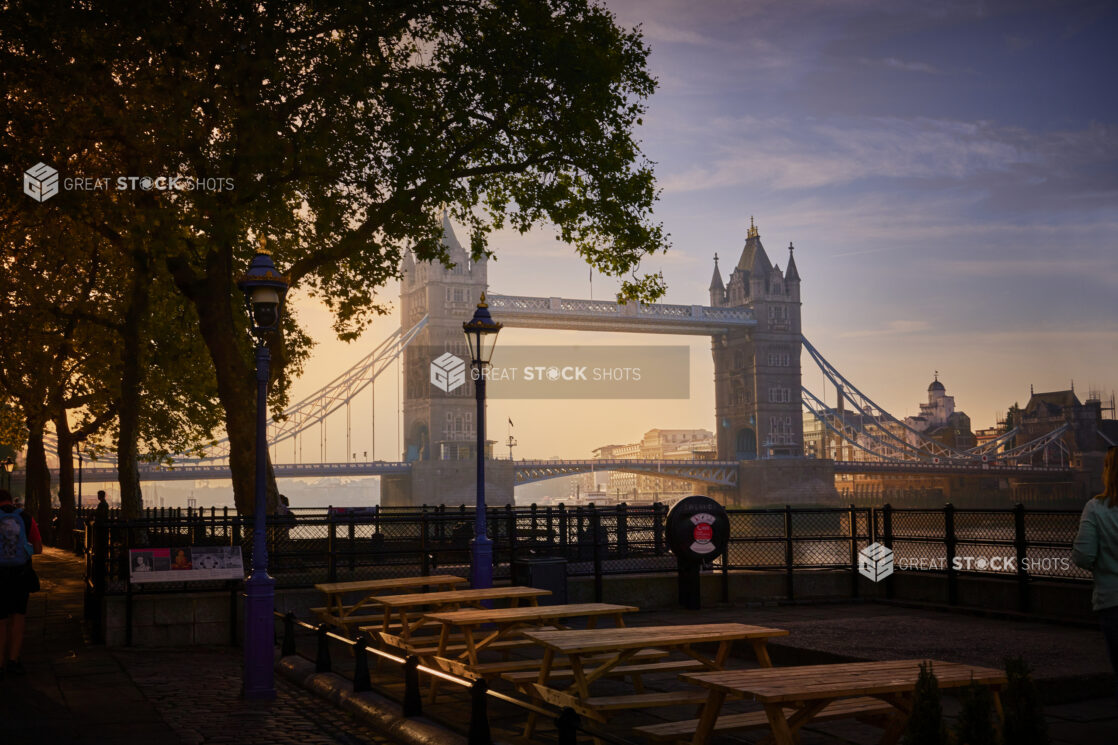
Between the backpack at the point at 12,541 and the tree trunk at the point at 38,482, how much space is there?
28.4 metres

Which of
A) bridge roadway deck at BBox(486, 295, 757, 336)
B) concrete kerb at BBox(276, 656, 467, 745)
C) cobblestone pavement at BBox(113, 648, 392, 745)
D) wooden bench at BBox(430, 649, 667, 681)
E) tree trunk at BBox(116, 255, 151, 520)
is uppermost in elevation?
bridge roadway deck at BBox(486, 295, 757, 336)

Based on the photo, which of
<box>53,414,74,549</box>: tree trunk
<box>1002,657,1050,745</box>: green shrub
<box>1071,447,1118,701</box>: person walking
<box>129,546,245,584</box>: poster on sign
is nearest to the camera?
<box>1002,657,1050,745</box>: green shrub

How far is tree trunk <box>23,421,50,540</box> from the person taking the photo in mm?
37812

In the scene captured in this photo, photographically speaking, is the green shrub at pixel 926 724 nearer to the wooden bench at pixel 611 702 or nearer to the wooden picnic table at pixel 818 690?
the wooden picnic table at pixel 818 690

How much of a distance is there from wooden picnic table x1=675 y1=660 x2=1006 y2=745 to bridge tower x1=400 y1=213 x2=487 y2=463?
105 m

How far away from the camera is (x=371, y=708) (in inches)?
335

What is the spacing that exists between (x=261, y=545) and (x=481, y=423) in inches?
185

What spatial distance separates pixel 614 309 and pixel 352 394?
28.8m

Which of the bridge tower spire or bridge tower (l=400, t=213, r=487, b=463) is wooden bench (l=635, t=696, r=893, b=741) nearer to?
bridge tower (l=400, t=213, r=487, b=463)

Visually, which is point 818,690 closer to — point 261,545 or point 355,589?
point 261,545

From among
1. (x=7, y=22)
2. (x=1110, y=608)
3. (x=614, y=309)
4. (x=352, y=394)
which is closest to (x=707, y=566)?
(x=1110, y=608)

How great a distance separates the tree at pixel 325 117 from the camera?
17562 mm

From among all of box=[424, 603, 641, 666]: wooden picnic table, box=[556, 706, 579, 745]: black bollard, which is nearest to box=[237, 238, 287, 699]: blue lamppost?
box=[424, 603, 641, 666]: wooden picnic table

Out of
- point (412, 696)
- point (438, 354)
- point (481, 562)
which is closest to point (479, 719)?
point (412, 696)
